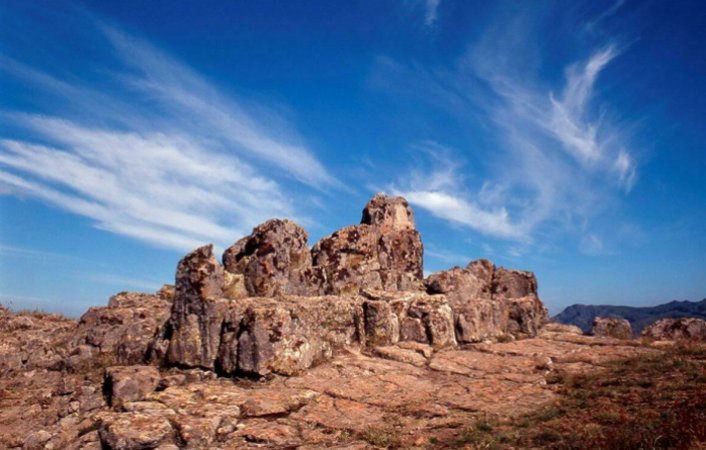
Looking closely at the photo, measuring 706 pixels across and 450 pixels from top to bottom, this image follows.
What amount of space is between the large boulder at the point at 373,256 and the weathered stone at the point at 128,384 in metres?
11.8

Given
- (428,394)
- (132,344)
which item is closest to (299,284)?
(132,344)

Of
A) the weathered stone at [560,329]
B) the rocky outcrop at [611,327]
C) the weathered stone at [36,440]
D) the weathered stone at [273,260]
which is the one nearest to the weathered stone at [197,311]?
the weathered stone at [273,260]

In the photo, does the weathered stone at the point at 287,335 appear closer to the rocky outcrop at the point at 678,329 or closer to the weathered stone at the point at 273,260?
the weathered stone at the point at 273,260

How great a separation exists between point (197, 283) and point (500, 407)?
15.4 meters

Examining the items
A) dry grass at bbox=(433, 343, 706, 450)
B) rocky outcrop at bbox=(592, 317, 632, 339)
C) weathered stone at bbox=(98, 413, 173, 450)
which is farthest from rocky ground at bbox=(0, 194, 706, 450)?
dry grass at bbox=(433, 343, 706, 450)

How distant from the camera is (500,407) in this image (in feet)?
51.3

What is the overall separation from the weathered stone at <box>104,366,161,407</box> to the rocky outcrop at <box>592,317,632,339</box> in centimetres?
2835

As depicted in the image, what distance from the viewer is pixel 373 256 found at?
31031mm

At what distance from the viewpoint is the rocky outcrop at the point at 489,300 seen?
2709cm

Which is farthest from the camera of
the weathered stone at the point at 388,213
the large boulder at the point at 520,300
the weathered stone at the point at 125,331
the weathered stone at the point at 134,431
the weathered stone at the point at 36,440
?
the weathered stone at the point at 388,213

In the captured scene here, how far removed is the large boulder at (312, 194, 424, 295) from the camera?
29.0 metres

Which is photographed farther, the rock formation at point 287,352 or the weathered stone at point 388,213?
the weathered stone at point 388,213

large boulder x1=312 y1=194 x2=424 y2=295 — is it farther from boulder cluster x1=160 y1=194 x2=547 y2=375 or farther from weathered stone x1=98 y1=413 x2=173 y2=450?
weathered stone x1=98 y1=413 x2=173 y2=450

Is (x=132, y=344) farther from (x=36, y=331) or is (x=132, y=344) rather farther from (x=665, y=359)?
(x=665, y=359)
